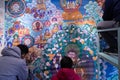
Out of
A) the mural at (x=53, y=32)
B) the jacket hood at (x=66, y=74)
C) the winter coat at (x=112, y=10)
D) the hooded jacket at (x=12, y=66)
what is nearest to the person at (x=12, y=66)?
the hooded jacket at (x=12, y=66)

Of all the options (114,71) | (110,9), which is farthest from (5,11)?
(110,9)

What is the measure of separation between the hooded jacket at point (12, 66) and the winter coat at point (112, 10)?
4.29ft

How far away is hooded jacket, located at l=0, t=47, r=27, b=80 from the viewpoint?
308cm

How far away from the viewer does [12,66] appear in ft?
10.1

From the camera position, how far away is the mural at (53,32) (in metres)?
4.49

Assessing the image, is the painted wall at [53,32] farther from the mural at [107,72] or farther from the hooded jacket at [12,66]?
the hooded jacket at [12,66]

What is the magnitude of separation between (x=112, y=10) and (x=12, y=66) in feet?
4.88

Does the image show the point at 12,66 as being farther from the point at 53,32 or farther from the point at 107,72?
the point at 107,72

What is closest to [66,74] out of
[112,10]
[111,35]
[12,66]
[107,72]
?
[12,66]

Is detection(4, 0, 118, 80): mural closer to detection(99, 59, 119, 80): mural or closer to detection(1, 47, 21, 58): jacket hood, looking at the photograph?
detection(99, 59, 119, 80): mural

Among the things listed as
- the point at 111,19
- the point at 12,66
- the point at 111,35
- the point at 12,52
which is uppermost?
the point at 111,19

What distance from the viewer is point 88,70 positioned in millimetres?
4445

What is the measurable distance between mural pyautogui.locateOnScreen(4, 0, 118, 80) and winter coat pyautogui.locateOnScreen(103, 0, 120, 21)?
6.39 ft

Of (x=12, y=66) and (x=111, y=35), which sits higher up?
(x=111, y=35)
